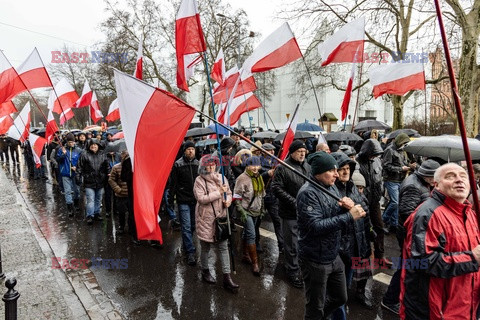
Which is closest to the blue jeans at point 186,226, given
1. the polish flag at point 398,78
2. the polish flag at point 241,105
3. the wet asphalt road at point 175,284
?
the wet asphalt road at point 175,284

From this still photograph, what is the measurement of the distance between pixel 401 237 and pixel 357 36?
180 inches

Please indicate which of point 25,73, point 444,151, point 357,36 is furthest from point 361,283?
point 25,73

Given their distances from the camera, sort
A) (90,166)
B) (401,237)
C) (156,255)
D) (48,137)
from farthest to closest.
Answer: (48,137)
(90,166)
(156,255)
(401,237)

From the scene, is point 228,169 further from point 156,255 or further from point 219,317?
point 219,317

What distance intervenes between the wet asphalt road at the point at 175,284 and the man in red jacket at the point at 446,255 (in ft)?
5.39

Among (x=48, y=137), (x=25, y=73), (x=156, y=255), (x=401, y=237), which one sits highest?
(x=25, y=73)

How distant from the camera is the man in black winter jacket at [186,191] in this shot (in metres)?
5.31

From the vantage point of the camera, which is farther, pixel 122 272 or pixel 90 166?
pixel 90 166

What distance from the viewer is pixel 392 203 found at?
6.32 m

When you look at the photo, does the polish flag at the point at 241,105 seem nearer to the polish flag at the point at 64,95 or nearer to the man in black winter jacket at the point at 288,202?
the man in black winter jacket at the point at 288,202

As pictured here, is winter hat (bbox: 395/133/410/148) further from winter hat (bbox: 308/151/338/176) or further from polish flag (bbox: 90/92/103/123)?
polish flag (bbox: 90/92/103/123)

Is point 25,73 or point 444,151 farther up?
point 25,73

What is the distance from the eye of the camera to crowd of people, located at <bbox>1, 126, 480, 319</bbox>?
2219 millimetres

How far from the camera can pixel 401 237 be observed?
11.5ft
